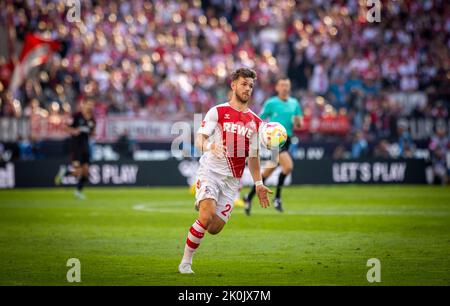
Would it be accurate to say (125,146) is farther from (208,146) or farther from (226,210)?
(208,146)

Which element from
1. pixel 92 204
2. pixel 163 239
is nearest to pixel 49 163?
pixel 92 204

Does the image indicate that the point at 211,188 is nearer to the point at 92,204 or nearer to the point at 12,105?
the point at 92,204

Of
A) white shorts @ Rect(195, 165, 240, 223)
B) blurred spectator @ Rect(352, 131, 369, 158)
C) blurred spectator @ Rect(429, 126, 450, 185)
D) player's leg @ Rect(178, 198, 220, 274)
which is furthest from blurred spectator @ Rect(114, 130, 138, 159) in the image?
player's leg @ Rect(178, 198, 220, 274)

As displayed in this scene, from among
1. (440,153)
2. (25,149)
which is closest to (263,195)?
(25,149)

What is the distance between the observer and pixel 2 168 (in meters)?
30.7

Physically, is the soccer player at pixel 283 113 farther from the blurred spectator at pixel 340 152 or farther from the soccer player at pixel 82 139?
the blurred spectator at pixel 340 152

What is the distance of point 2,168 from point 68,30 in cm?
730

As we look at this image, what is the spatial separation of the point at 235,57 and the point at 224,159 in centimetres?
2600

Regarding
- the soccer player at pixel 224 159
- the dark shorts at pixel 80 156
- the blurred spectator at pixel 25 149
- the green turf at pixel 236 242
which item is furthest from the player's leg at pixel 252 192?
the blurred spectator at pixel 25 149

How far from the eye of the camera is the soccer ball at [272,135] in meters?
12.1

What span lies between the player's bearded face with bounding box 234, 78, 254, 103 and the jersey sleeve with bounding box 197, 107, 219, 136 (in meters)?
0.37

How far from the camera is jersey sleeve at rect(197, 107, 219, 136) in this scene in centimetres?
1120

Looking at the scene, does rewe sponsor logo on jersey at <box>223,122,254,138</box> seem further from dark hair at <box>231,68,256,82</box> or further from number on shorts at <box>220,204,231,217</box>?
number on shorts at <box>220,204,231,217</box>

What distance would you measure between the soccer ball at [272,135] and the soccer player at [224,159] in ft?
1.63
